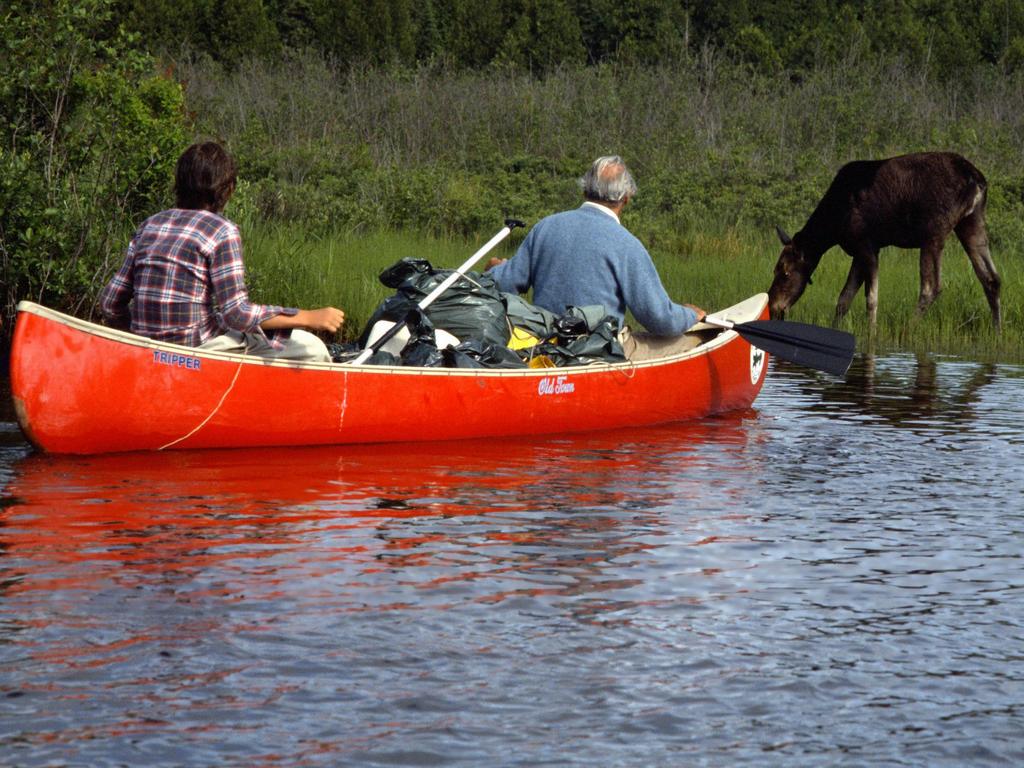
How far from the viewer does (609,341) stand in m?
10.2

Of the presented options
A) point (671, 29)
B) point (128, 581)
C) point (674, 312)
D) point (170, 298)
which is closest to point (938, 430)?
point (674, 312)

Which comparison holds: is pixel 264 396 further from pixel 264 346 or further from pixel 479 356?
pixel 479 356

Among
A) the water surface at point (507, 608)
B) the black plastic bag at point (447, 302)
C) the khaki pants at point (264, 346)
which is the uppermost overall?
the black plastic bag at point (447, 302)

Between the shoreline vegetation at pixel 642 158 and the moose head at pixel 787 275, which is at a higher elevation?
the shoreline vegetation at pixel 642 158

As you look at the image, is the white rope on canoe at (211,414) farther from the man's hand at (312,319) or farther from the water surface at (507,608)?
the man's hand at (312,319)

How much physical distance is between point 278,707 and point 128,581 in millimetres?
1516

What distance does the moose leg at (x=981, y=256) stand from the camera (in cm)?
1583

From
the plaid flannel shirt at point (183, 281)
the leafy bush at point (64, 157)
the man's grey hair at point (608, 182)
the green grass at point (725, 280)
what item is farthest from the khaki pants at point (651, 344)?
the leafy bush at point (64, 157)

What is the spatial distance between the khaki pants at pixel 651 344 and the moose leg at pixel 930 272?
4788 millimetres

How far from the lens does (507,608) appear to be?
5801mm

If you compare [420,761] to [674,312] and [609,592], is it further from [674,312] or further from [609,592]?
[674,312]

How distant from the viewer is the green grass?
1338 centimetres

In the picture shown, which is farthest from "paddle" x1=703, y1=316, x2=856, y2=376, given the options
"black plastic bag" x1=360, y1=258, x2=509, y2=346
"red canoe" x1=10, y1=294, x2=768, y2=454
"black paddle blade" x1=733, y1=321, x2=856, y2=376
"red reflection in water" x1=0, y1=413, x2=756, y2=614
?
"black plastic bag" x1=360, y1=258, x2=509, y2=346

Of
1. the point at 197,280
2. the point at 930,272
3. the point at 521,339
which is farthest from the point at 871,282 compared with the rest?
the point at 197,280
